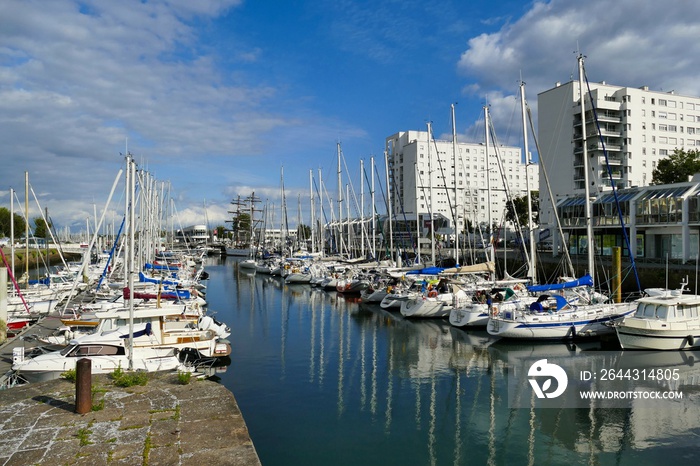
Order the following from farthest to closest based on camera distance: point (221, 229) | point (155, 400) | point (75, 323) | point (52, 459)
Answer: point (221, 229), point (75, 323), point (155, 400), point (52, 459)

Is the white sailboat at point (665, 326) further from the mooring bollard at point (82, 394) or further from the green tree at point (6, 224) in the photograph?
the green tree at point (6, 224)

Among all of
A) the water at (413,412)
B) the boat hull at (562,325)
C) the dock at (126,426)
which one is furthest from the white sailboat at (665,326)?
the dock at (126,426)

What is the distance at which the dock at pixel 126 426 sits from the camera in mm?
9609

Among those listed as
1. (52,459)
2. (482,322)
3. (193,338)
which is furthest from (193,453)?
(482,322)

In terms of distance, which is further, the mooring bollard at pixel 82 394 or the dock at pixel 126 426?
the mooring bollard at pixel 82 394

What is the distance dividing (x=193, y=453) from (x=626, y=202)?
160 feet

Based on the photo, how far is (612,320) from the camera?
2606cm

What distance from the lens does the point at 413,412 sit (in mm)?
17047

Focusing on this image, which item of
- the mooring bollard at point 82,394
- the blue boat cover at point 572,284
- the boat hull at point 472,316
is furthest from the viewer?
the boat hull at point 472,316

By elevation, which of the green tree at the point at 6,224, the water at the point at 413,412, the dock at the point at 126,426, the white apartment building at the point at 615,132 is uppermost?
the white apartment building at the point at 615,132

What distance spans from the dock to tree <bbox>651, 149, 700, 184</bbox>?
67.2 m

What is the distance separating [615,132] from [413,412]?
75205mm

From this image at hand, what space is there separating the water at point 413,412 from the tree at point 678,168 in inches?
1948

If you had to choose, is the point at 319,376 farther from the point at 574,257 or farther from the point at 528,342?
the point at 574,257
